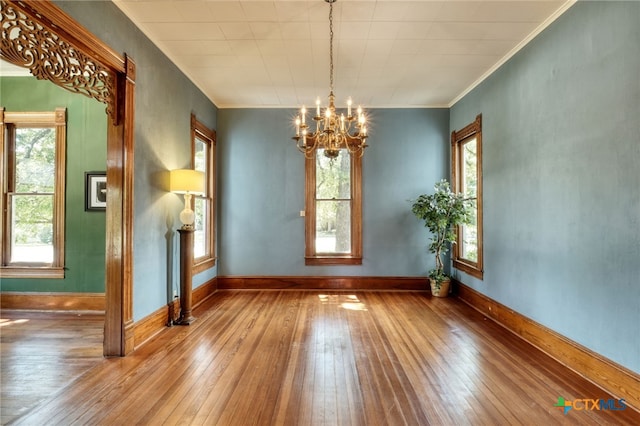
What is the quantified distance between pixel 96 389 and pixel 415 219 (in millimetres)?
4754

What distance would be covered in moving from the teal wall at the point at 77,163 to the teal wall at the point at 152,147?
1.18 metres

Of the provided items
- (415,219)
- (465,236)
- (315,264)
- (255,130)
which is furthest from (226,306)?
(465,236)

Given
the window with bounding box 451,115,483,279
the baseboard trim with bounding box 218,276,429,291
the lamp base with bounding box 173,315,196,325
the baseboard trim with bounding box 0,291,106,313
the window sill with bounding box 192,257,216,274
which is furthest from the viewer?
the baseboard trim with bounding box 218,276,429,291

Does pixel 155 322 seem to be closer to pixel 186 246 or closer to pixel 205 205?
pixel 186 246

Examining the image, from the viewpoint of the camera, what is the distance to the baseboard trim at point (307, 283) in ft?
18.4

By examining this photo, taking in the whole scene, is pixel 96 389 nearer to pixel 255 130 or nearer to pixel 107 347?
pixel 107 347

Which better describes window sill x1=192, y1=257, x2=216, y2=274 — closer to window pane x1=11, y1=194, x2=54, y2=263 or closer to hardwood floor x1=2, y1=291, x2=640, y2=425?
hardwood floor x1=2, y1=291, x2=640, y2=425

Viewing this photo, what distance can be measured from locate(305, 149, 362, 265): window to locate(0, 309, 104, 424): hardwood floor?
3.25 meters

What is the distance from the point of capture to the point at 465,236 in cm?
523

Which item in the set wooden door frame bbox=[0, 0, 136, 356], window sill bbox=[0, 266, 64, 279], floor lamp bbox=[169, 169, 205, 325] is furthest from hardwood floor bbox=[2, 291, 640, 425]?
window sill bbox=[0, 266, 64, 279]

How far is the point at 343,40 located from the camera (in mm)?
3469

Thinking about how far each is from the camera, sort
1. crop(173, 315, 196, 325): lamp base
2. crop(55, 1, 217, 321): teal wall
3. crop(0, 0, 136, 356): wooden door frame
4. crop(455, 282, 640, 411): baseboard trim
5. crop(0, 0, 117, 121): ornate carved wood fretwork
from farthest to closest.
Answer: crop(173, 315, 196, 325): lamp base → crop(55, 1, 217, 321): teal wall → crop(0, 0, 136, 356): wooden door frame → crop(455, 282, 640, 411): baseboard trim → crop(0, 0, 117, 121): ornate carved wood fretwork

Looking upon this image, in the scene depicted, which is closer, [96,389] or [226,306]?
[96,389]

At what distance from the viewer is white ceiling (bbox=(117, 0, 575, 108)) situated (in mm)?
2949
